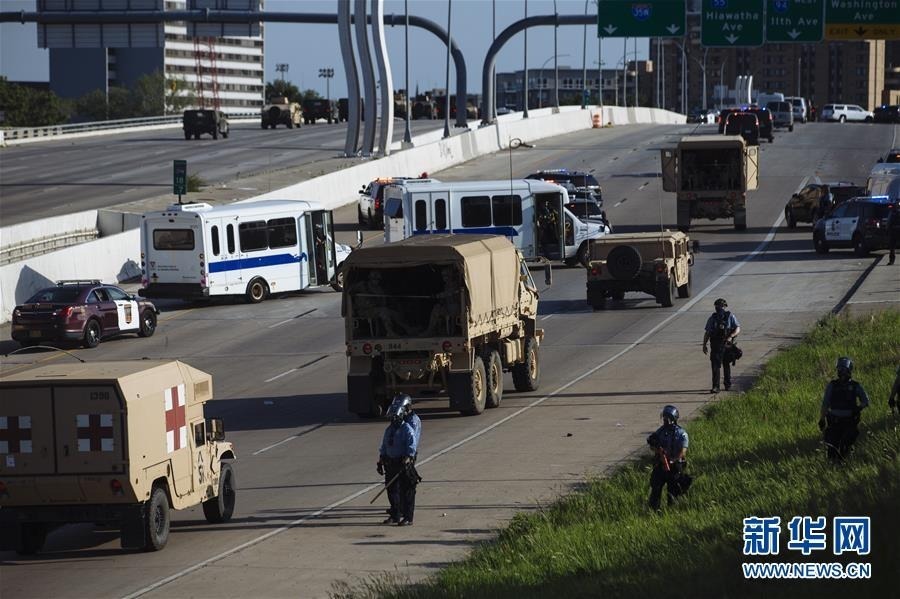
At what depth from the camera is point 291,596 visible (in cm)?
1392

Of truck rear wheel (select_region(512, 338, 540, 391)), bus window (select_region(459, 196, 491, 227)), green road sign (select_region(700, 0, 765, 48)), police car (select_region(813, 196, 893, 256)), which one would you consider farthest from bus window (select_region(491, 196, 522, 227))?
truck rear wheel (select_region(512, 338, 540, 391))

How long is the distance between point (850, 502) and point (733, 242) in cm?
3803

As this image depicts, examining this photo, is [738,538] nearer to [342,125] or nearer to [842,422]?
[842,422]

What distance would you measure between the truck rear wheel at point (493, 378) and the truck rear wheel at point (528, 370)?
1.19 metres

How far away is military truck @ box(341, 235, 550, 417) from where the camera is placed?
24.0m

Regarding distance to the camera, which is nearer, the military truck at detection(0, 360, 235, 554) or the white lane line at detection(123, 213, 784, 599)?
the white lane line at detection(123, 213, 784, 599)

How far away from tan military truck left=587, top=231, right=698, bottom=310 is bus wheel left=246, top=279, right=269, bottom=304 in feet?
31.3

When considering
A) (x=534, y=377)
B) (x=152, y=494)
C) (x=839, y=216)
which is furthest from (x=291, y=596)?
(x=839, y=216)

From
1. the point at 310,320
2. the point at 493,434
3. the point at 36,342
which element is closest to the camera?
the point at 493,434

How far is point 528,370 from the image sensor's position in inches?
1057

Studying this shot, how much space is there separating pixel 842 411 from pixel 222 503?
7.17 metres

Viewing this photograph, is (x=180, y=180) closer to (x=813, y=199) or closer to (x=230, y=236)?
(x=230, y=236)

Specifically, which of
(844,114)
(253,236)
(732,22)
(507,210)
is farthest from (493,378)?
(844,114)

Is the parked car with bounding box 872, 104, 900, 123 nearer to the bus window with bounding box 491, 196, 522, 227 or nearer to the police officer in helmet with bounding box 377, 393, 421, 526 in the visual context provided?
the bus window with bounding box 491, 196, 522, 227
